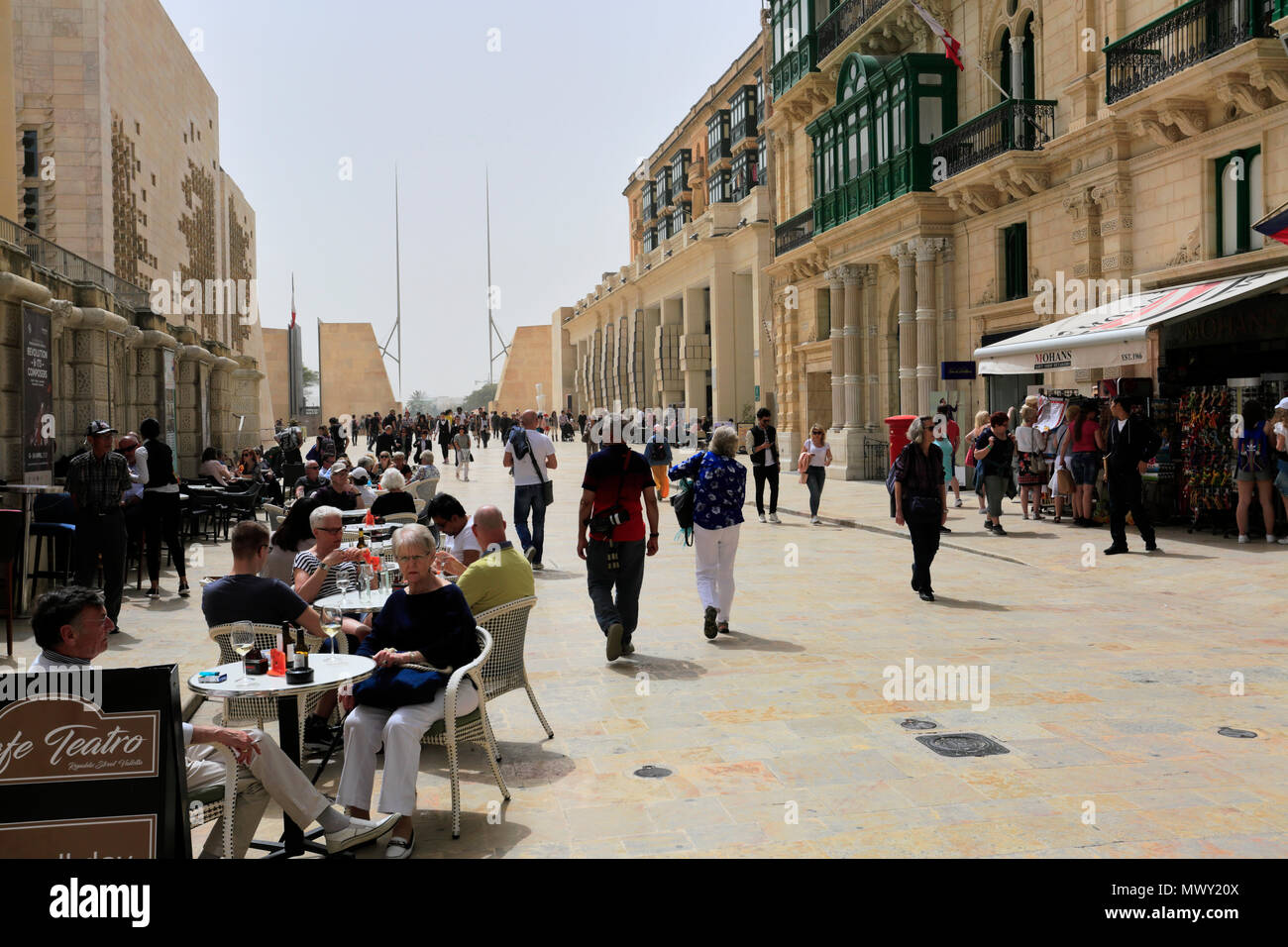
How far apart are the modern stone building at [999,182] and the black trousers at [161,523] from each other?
11532 millimetres

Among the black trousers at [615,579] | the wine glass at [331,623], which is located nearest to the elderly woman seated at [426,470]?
the black trousers at [615,579]

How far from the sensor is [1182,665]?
7.33 m

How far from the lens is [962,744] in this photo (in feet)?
18.6

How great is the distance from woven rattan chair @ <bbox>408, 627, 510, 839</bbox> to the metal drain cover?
7.41 feet

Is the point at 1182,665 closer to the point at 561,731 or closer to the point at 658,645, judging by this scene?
the point at 658,645

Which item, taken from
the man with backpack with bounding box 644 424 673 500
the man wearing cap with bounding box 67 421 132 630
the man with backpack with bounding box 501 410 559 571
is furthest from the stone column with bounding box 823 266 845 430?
the man wearing cap with bounding box 67 421 132 630

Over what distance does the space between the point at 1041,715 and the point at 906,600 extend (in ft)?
13.3

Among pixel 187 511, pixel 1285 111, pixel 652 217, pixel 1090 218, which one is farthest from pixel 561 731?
pixel 652 217

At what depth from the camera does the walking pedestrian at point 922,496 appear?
33.1 feet

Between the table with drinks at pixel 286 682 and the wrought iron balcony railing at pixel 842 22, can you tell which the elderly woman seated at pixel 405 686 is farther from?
the wrought iron balcony railing at pixel 842 22

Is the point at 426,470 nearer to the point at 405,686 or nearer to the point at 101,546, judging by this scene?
the point at 101,546

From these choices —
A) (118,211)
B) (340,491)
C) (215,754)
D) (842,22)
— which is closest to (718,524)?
(340,491)

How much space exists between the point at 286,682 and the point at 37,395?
10321 mm

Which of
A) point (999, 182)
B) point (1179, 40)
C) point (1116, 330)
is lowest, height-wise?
point (1116, 330)
